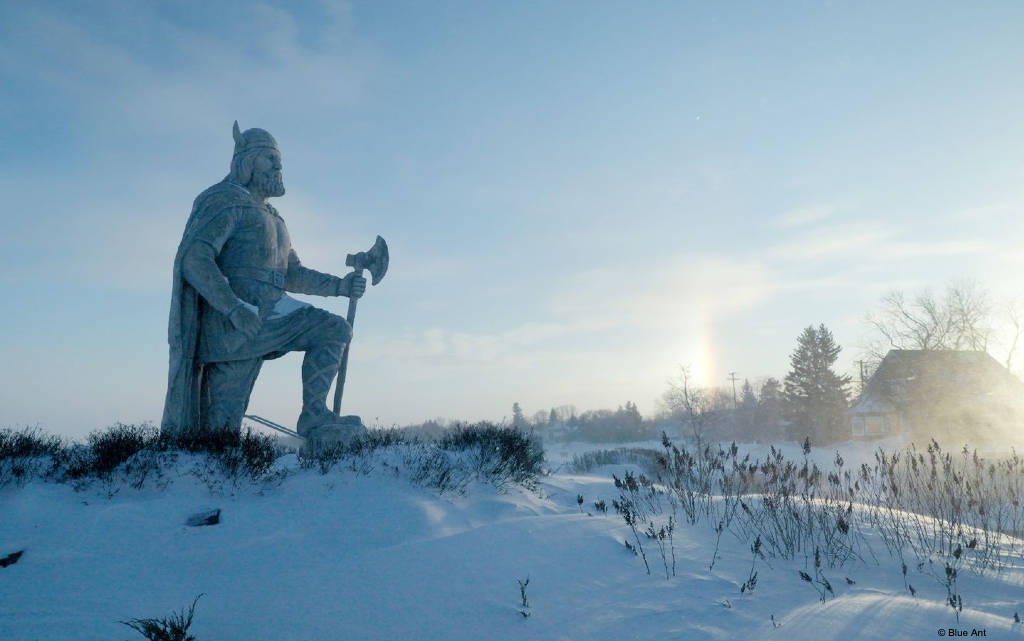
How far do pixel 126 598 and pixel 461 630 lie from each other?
5.84 ft

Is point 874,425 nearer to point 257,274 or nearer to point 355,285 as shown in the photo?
point 355,285

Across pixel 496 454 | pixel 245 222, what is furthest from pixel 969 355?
pixel 245 222

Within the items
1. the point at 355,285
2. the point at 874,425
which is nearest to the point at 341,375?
the point at 355,285

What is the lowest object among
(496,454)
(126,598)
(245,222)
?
(126,598)

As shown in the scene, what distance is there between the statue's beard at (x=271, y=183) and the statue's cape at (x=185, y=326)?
39cm

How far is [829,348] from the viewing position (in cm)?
3694

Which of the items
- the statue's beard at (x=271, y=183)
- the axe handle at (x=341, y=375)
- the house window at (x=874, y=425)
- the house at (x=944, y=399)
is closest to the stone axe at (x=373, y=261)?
the axe handle at (x=341, y=375)

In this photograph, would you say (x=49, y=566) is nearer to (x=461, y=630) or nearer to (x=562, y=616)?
(x=461, y=630)

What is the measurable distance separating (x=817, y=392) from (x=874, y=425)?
378 cm

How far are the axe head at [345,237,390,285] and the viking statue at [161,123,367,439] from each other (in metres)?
0.85

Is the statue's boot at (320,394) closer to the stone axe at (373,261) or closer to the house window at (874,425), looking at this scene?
the stone axe at (373,261)

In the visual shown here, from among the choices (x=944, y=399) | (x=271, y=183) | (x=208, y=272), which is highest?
(x=271, y=183)

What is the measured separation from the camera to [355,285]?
675cm

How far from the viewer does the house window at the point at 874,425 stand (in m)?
35.5
